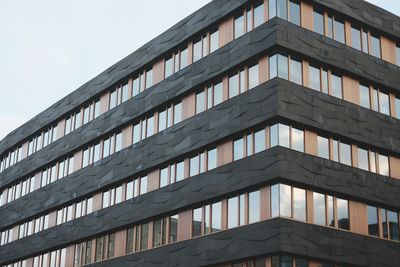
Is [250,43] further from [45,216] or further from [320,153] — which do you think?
[45,216]

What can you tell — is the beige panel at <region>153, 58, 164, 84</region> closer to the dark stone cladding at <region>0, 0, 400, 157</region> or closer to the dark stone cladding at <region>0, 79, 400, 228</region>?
the dark stone cladding at <region>0, 0, 400, 157</region>

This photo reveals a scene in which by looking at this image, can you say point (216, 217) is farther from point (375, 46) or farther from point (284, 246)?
point (375, 46)

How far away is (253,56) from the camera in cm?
3619

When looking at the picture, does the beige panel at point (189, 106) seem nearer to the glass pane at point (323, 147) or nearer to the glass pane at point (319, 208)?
the glass pane at point (323, 147)

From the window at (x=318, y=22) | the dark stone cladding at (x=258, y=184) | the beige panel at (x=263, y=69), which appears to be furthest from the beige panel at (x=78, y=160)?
the window at (x=318, y=22)

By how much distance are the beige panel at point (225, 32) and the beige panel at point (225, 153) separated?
589 cm

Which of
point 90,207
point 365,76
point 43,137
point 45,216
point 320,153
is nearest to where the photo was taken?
point 320,153

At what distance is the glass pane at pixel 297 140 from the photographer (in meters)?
34.2

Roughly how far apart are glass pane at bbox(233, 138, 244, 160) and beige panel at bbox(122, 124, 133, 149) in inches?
438

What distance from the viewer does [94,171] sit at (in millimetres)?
48438

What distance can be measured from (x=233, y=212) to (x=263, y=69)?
7317mm

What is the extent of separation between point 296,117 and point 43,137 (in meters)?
29.4

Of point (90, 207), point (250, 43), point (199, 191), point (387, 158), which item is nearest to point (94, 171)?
point (90, 207)

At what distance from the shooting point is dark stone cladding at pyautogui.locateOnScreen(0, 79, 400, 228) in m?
34.3
